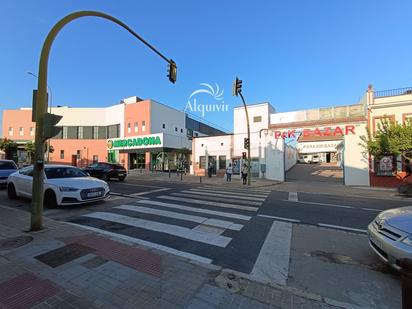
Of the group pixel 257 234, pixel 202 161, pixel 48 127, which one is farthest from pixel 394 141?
pixel 202 161

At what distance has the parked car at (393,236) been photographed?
3.22 metres

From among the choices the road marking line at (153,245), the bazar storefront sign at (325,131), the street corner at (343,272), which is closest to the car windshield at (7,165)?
the road marking line at (153,245)

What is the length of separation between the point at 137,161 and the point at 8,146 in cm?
2369

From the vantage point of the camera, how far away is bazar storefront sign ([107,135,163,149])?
3120 cm

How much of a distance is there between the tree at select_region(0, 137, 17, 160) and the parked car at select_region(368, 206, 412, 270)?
164 feet

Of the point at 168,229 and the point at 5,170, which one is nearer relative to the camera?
the point at 168,229

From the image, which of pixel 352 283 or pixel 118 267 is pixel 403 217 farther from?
pixel 118 267

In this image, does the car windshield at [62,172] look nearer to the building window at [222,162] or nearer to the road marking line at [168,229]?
the road marking line at [168,229]

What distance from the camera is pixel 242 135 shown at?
2527cm

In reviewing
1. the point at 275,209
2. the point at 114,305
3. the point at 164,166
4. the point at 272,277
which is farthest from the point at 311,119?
the point at 114,305

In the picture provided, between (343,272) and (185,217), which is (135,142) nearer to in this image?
(185,217)

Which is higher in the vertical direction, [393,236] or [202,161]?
[202,161]

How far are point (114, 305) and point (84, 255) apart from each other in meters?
1.72

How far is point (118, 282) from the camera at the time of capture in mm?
3299
